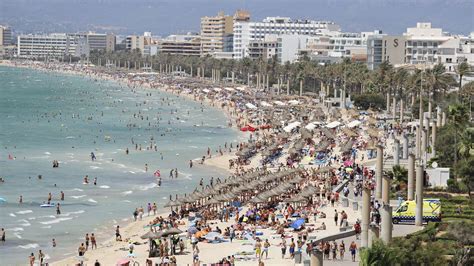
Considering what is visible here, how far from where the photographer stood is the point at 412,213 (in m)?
39.6

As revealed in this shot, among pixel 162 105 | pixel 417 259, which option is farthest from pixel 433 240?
pixel 162 105

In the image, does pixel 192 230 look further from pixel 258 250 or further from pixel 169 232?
pixel 258 250

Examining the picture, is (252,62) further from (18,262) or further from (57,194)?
(18,262)

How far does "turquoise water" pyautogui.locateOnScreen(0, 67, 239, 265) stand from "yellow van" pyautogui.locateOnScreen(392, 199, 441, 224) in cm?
1316

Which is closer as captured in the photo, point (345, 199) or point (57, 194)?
point (345, 199)

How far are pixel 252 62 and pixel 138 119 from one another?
65427 millimetres

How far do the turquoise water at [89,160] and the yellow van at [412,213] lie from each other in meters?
13.2

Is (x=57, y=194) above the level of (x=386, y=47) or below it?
below

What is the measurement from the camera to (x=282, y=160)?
2704 inches

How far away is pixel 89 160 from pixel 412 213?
38670 mm

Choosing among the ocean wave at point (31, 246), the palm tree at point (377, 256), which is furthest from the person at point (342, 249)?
the ocean wave at point (31, 246)

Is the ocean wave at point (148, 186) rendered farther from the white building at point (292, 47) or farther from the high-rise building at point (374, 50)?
the white building at point (292, 47)

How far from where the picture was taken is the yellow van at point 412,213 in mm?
39562

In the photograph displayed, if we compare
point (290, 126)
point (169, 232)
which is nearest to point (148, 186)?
point (169, 232)
